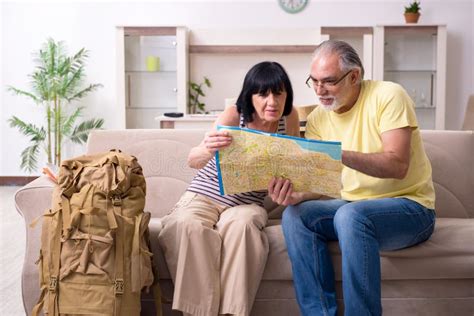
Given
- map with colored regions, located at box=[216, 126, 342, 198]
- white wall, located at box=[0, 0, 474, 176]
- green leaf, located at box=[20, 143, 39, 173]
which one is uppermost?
white wall, located at box=[0, 0, 474, 176]

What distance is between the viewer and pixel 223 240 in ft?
7.75

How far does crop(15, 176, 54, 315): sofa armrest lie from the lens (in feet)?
8.18

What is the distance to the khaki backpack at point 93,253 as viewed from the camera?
2248mm

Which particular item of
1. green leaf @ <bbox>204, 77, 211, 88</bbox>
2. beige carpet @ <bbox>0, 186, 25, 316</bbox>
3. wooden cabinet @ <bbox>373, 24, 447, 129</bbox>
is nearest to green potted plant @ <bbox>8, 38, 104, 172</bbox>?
beige carpet @ <bbox>0, 186, 25, 316</bbox>

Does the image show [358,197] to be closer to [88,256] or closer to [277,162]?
[277,162]

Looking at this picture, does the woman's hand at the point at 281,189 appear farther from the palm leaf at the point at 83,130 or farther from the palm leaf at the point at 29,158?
the palm leaf at the point at 29,158

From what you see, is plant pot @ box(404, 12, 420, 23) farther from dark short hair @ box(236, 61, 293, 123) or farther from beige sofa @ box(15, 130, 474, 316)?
dark short hair @ box(236, 61, 293, 123)

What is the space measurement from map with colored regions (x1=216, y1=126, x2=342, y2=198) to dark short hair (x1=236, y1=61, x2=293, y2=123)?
0.30 meters

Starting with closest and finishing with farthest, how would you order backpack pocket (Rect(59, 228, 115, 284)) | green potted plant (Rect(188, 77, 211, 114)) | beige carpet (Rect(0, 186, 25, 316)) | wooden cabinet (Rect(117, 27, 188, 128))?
1. backpack pocket (Rect(59, 228, 115, 284))
2. beige carpet (Rect(0, 186, 25, 316))
3. wooden cabinet (Rect(117, 27, 188, 128))
4. green potted plant (Rect(188, 77, 211, 114))

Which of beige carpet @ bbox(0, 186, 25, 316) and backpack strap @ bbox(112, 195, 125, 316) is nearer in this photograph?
backpack strap @ bbox(112, 195, 125, 316)

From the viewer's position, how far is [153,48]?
6.45m

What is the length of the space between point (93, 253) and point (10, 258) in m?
1.88

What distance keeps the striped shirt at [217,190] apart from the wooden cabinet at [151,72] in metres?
3.90

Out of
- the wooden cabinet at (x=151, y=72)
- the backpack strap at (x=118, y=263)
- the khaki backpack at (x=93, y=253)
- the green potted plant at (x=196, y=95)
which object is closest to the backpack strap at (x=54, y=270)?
the khaki backpack at (x=93, y=253)
